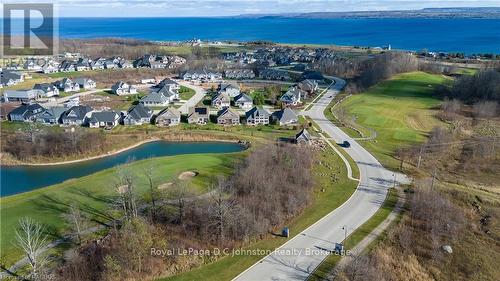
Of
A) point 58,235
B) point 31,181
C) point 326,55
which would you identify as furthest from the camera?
point 326,55

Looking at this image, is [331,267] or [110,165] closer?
[331,267]

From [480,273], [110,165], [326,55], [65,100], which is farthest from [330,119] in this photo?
[326,55]

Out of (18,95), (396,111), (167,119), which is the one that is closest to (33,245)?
(167,119)

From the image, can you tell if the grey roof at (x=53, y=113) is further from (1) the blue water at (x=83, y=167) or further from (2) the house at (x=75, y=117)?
(1) the blue water at (x=83, y=167)

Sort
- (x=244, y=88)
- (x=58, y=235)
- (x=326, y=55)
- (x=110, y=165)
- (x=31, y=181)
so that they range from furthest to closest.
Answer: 1. (x=326, y=55)
2. (x=244, y=88)
3. (x=110, y=165)
4. (x=31, y=181)
5. (x=58, y=235)

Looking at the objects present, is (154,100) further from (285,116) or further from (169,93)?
(285,116)

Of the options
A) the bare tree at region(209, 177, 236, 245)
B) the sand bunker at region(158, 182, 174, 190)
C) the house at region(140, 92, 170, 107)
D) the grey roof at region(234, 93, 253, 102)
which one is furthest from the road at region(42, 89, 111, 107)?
the bare tree at region(209, 177, 236, 245)

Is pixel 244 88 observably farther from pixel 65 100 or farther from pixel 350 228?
pixel 350 228
